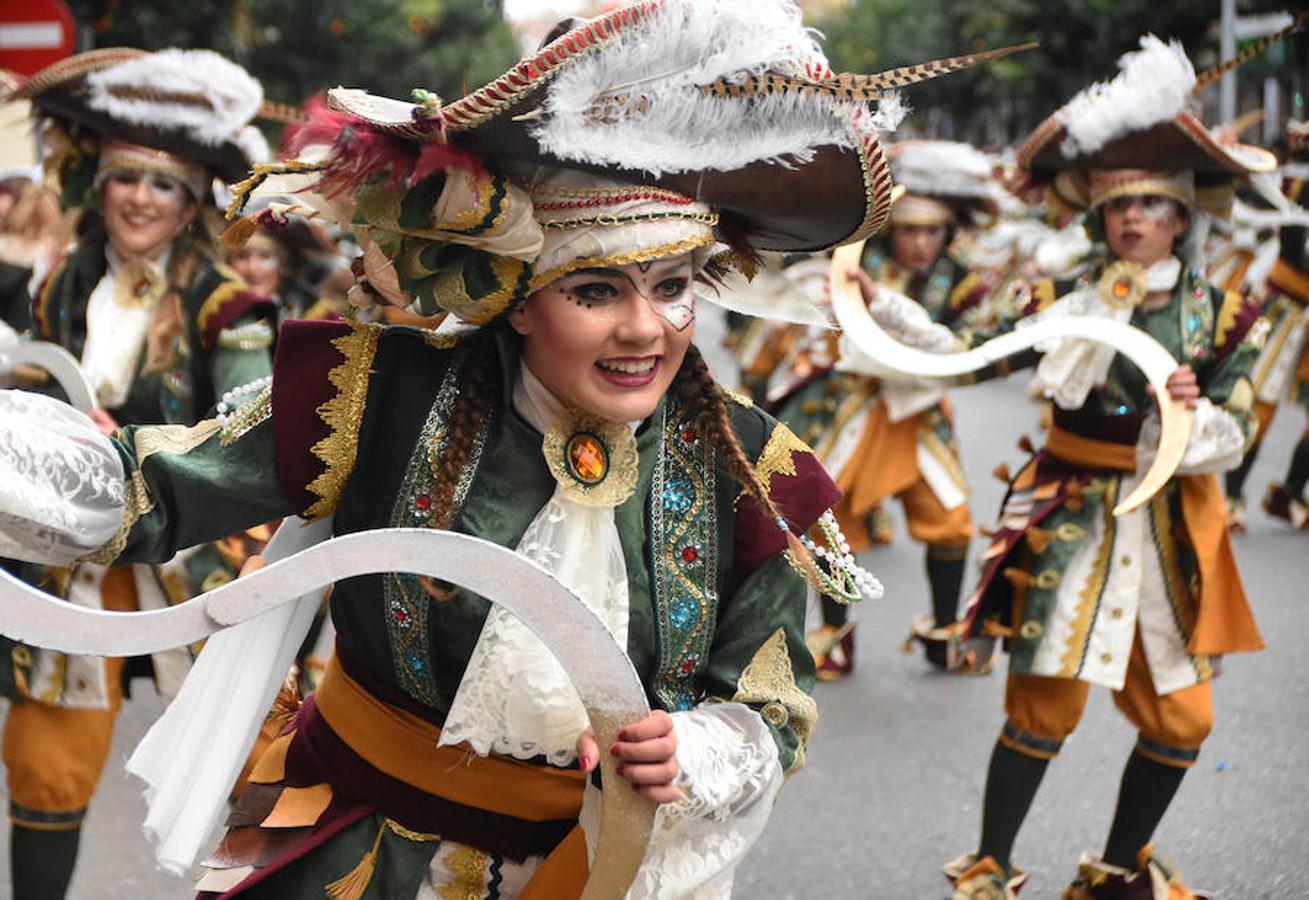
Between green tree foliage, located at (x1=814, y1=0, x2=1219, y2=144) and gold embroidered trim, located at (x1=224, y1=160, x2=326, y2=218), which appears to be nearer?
gold embroidered trim, located at (x1=224, y1=160, x2=326, y2=218)

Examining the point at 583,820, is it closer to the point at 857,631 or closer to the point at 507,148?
the point at 507,148

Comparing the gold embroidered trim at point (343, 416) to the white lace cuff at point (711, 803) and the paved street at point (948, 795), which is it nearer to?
the white lace cuff at point (711, 803)

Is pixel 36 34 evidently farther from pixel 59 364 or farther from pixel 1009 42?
pixel 1009 42

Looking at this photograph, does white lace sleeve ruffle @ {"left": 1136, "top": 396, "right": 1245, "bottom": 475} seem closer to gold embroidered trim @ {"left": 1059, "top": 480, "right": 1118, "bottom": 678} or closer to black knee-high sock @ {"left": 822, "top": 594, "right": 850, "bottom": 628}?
gold embroidered trim @ {"left": 1059, "top": 480, "right": 1118, "bottom": 678}

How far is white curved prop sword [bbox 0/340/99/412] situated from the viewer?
11.2 feet

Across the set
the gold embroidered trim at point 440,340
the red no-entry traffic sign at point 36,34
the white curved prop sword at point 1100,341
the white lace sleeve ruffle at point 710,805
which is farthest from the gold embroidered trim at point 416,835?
the red no-entry traffic sign at point 36,34

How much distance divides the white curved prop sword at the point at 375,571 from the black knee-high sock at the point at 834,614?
458cm

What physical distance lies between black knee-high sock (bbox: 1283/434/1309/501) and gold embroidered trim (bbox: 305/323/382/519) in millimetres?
7712

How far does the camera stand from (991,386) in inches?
695

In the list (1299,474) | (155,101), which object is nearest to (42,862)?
(155,101)

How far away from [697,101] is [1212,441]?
7.92ft

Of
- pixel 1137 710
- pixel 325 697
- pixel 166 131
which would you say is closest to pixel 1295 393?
pixel 1137 710

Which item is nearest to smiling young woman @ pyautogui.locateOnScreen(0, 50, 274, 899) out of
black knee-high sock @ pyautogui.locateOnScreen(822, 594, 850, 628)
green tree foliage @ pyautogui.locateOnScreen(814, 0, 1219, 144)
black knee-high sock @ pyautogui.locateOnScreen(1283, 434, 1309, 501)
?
black knee-high sock @ pyautogui.locateOnScreen(822, 594, 850, 628)

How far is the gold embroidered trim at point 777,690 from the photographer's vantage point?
258cm
